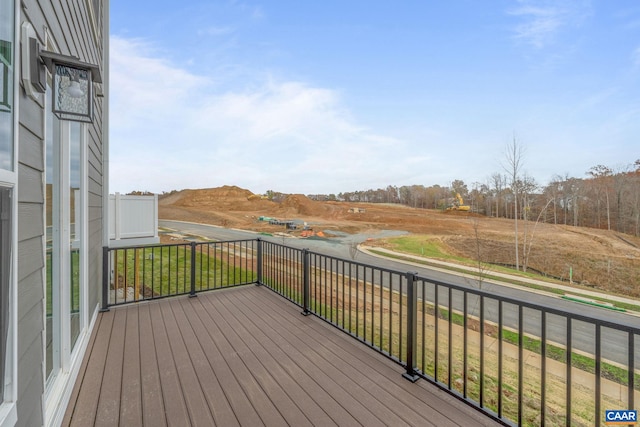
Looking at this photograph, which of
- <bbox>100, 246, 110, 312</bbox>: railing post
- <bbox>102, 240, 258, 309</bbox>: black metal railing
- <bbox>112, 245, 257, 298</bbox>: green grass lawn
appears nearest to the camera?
<bbox>100, 246, 110, 312</bbox>: railing post

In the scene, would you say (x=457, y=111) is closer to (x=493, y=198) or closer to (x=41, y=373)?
(x=41, y=373)

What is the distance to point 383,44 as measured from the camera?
11.5 m

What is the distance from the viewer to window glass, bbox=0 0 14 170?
0.84m

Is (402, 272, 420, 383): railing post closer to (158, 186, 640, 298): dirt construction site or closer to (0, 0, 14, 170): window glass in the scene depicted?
(0, 0, 14, 170): window glass

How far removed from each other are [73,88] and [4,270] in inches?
45.2

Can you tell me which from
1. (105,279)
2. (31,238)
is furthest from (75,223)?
(105,279)

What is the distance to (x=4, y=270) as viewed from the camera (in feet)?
2.87

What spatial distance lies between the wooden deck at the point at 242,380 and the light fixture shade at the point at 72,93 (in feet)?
6.04

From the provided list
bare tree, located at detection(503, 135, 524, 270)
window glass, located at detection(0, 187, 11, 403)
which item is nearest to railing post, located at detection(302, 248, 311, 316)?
window glass, located at detection(0, 187, 11, 403)

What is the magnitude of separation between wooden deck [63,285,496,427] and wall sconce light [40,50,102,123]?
1846 millimetres

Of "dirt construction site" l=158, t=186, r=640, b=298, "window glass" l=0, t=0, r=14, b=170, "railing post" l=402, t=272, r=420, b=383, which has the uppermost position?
"window glass" l=0, t=0, r=14, b=170

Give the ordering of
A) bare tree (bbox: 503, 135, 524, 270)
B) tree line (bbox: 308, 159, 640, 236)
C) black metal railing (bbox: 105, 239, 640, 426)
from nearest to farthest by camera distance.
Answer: black metal railing (bbox: 105, 239, 640, 426)
bare tree (bbox: 503, 135, 524, 270)
tree line (bbox: 308, 159, 640, 236)

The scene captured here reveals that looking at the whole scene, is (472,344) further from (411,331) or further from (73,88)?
(73,88)

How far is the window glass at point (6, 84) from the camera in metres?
0.84
